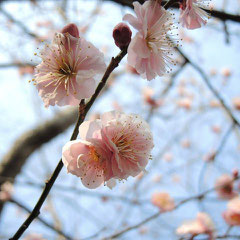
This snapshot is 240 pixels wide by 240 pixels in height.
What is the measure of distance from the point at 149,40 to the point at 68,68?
0.88 ft

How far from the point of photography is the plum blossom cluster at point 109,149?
0.67 meters

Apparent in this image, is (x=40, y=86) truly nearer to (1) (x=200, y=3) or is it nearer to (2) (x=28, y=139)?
(1) (x=200, y=3)

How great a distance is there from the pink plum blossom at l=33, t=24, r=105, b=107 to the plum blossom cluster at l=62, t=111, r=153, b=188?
106mm

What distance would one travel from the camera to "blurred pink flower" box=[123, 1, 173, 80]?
2.20ft

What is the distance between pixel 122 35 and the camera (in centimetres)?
70

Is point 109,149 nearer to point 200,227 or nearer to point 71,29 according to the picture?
point 71,29

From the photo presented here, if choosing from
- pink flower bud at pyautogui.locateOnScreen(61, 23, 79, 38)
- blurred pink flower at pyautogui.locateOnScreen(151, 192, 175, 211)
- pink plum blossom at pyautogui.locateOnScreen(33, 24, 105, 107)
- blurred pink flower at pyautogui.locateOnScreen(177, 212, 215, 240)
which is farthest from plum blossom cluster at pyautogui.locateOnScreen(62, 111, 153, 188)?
blurred pink flower at pyautogui.locateOnScreen(151, 192, 175, 211)

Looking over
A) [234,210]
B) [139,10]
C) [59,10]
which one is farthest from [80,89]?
[59,10]

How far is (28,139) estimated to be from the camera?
124 inches

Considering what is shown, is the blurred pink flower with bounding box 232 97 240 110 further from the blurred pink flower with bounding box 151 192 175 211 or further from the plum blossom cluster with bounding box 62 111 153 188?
the plum blossom cluster with bounding box 62 111 153 188

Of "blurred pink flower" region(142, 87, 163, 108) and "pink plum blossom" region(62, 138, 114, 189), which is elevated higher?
"blurred pink flower" region(142, 87, 163, 108)

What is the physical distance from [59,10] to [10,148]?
1.76 metres

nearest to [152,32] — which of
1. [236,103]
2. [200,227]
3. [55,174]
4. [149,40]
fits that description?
[149,40]

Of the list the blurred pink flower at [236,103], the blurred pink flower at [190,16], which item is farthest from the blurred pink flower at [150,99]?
the blurred pink flower at [190,16]
